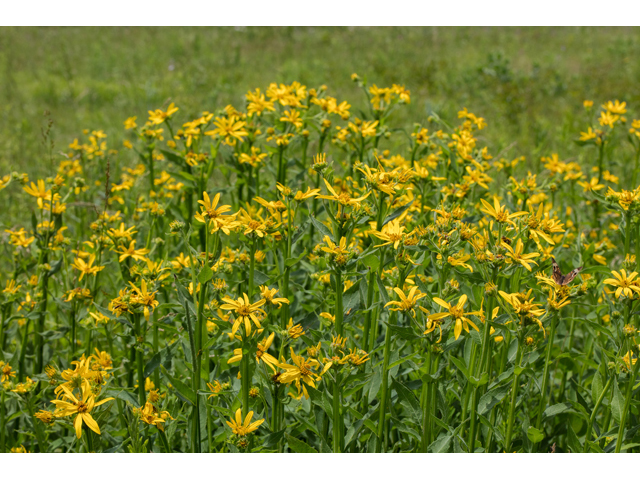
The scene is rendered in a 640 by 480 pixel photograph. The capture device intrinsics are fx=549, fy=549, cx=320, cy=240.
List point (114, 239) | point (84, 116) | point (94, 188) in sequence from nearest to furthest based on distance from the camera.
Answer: point (114, 239), point (94, 188), point (84, 116)

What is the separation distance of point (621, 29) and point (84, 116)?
10.9m

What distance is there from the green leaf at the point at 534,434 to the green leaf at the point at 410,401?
1.15 feet

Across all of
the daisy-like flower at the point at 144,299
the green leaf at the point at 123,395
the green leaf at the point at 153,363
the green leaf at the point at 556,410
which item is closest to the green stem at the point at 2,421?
Answer: the green leaf at the point at 123,395

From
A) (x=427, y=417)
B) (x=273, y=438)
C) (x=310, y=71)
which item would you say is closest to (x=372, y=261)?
(x=427, y=417)

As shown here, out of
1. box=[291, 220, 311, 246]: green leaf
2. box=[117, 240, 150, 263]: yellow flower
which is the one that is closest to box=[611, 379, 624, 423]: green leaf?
box=[291, 220, 311, 246]: green leaf

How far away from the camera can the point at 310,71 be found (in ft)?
30.0

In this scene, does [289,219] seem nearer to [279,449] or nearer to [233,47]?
[279,449]

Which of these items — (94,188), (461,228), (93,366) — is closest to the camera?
(461,228)

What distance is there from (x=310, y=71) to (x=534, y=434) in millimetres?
8175

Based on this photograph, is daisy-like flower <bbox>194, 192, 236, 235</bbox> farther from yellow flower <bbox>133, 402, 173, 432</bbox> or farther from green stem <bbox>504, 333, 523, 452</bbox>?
green stem <bbox>504, 333, 523, 452</bbox>

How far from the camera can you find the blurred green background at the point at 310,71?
7.05 m

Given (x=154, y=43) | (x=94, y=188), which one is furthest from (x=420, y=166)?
(x=154, y=43)

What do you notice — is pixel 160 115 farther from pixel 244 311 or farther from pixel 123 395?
pixel 244 311

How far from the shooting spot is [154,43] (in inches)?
434
